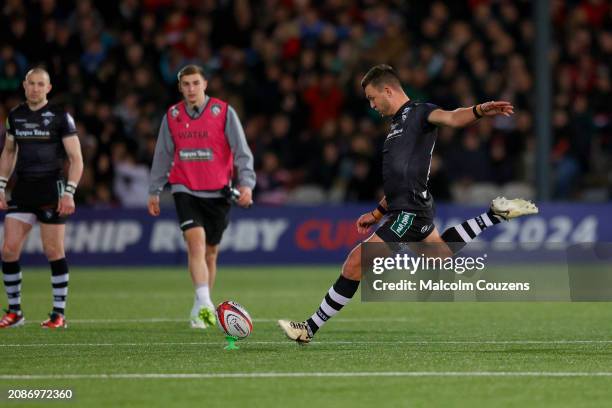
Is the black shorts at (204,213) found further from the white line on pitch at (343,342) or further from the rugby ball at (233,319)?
the rugby ball at (233,319)

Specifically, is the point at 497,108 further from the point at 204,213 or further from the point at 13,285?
the point at 13,285

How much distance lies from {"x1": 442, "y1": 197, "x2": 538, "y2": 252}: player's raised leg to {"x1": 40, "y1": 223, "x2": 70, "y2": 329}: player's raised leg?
12.6 ft

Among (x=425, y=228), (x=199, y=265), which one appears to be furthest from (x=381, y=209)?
(x=199, y=265)

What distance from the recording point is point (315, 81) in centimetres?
2288

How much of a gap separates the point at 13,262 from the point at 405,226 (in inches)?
168

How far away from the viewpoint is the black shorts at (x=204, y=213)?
38.7ft

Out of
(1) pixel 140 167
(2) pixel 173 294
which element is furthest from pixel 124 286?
(1) pixel 140 167

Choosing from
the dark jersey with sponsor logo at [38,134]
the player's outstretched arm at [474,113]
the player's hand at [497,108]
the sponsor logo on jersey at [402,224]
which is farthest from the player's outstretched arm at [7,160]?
the player's hand at [497,108]

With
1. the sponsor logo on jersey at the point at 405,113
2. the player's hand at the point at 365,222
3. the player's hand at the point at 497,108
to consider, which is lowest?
the player's hand at the point at 365,222

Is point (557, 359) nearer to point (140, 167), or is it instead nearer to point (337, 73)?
point (140, 167)

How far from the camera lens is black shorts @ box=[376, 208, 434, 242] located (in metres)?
9.73

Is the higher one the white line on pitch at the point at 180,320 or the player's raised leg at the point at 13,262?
the player's raised leg at the point at 13,262

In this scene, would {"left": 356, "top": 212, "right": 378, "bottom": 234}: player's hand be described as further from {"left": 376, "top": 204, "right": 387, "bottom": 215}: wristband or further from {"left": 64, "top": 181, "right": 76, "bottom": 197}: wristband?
{"left": 64, "top": 181, "right": 76, "bottom": 197}: wristband

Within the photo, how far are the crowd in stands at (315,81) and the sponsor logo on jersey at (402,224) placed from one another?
11.4 m
